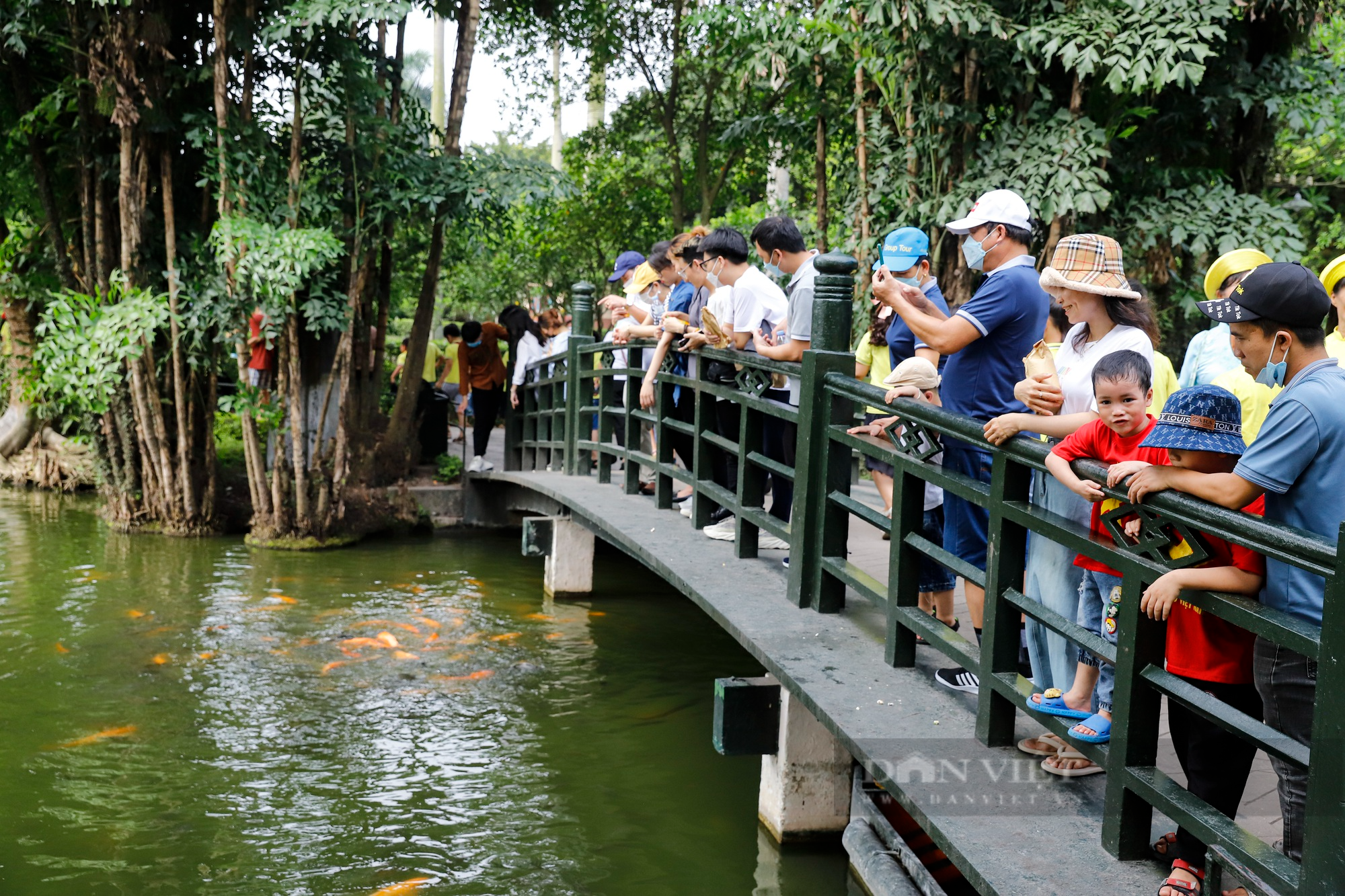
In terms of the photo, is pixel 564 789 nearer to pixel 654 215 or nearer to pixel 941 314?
pixel 941 314

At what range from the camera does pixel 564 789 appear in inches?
245


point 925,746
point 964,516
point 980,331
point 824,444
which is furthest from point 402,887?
point 980,331

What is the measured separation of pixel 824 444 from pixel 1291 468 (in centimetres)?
260

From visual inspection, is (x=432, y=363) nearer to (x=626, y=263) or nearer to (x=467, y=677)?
(x=626, y=263)

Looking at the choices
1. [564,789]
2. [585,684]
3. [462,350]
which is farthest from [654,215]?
[564,789]

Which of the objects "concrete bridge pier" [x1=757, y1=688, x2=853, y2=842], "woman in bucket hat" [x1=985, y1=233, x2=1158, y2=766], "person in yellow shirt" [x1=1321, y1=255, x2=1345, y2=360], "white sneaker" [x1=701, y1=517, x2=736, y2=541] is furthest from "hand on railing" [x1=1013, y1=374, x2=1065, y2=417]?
"white sneaker" [x1=701, y1=517, x2=736, y2=541]

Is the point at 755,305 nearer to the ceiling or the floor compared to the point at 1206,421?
nearer to the ceiling

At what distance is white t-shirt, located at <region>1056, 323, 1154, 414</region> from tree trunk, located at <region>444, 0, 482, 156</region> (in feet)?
32.9

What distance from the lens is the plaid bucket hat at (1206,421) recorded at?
2.85m

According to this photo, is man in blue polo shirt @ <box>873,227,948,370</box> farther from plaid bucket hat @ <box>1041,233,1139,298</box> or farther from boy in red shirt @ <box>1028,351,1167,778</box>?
boy in red shirt @ <box>1028,351,1167,778</box>

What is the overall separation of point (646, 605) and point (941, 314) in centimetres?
593

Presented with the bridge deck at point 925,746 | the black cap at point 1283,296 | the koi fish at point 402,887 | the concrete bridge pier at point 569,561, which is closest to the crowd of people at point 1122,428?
the black cap at point 1283,296

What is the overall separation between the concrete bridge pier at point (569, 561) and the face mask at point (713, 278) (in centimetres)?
388

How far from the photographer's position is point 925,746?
385 cm
